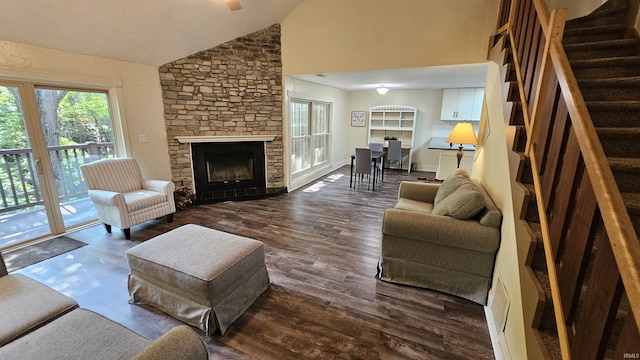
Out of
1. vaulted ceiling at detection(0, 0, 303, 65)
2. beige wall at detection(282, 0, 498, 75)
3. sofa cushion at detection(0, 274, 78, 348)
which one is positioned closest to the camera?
sofa cushion at detection(0, 274, 78, 348)

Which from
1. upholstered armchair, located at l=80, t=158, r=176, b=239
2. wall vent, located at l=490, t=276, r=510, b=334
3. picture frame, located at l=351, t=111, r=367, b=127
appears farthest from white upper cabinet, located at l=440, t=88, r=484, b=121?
upholstered armchair, located at l=80, t=158, r=176, b=239

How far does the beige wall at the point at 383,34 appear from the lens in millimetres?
3570

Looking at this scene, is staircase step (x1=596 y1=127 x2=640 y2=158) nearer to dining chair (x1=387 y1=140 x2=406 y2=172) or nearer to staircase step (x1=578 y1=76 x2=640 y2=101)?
staircase step (x1=578 y1=76 x2=640 y2=101)

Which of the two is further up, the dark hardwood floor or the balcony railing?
the balcony railing

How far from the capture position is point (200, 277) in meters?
1.84

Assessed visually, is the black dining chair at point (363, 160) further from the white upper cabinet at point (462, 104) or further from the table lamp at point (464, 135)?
the white upper cabinet at point (462, 104)

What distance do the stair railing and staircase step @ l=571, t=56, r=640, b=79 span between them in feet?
2.37

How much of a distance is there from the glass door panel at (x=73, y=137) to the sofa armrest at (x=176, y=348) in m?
3.72

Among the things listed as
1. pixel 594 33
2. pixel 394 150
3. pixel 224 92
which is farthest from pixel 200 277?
pixel 394 150

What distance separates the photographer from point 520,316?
1440mm

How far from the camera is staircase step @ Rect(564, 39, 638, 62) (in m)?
2.28

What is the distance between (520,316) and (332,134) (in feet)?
21.2

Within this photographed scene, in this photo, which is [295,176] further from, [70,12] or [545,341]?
[545,341]

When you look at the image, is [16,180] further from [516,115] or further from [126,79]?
[516,115]
